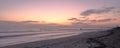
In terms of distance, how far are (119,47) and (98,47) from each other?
1.41 metres

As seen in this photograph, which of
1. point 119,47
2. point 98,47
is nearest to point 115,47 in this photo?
point 119,47

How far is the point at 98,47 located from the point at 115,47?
3.81 ft

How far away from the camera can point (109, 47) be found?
11883 millimetres

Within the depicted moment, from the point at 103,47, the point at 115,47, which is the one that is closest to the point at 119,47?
the point at 115,47

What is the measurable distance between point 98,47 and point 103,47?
0.37 metres

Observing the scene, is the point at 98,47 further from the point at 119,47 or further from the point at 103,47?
the point at 119,47

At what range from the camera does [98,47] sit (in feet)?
39.9

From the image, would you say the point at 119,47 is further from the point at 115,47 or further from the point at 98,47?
the point at 98,47

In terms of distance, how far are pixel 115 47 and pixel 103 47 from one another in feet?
2.67

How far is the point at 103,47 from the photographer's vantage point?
12.2 metres

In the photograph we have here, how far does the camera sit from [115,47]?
1199cm

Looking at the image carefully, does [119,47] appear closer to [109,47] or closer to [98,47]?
[109,47]

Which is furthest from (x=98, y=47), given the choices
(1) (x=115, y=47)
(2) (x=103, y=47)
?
(1) (x=115, y=47)

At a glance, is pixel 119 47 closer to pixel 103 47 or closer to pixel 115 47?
pixel 115 47
